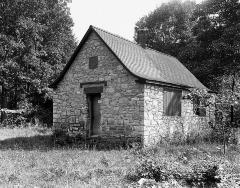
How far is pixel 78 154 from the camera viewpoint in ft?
33.7

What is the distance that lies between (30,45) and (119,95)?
38.3 ft

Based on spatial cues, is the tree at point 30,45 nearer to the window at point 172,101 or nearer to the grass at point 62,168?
the grass at point 62,168

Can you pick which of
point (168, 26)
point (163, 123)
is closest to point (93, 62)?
point (163, 123)

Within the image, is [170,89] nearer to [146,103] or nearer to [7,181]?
[146,103]

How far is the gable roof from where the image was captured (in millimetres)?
12777

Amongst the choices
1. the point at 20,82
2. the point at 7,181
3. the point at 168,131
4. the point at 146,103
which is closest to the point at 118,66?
the point at 146,103

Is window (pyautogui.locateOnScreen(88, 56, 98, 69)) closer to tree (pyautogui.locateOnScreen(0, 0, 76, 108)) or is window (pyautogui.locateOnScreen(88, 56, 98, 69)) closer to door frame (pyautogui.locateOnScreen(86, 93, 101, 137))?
door frame (pyautogui.locateOnScreen(86, 93, 101, 137))

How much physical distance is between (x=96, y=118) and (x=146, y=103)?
114 inches

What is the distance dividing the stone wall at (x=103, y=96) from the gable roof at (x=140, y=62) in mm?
Result: 261

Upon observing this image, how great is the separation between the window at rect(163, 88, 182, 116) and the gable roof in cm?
44

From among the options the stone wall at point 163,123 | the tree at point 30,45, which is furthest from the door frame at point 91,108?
the tree at point 30,45

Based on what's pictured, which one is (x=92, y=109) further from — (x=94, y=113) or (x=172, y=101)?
(x=172, y=101)

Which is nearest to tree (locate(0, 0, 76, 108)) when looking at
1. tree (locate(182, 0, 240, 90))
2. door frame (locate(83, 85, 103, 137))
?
door frame (locate(83, 85, 103, 137))

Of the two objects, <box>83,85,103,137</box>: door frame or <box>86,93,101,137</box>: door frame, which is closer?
<box>83,85,103,137</box>: door frame
